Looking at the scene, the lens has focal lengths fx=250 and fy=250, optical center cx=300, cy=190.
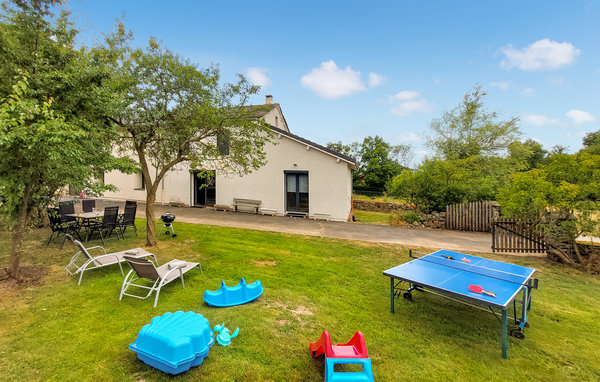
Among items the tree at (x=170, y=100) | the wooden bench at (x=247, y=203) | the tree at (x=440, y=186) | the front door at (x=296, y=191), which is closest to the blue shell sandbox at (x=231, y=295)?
the tree at (x=170, y=100)

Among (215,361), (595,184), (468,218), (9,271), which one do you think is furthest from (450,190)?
(9,271)

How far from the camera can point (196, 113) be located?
7.23 metres

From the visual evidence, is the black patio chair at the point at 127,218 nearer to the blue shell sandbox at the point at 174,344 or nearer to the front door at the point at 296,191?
the blue shell sandbox at the point at 174,344

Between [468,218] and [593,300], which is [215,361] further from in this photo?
[468,218]

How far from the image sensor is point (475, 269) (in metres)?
4.66

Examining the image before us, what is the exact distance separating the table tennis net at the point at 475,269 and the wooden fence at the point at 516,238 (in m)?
4.75

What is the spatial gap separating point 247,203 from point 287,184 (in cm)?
298

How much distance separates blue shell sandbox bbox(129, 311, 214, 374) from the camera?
2662 mm

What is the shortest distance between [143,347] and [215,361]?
82 cm

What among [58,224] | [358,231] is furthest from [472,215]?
[58,224]

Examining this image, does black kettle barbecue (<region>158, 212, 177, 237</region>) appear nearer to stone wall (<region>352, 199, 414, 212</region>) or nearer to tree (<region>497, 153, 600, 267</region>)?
tree (<region>497, 153, 600, 267</region>)

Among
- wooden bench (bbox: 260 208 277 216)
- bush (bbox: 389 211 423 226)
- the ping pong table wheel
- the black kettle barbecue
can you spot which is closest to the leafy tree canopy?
bush (bbox: 389 211 423 226)

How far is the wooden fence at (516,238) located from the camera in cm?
827

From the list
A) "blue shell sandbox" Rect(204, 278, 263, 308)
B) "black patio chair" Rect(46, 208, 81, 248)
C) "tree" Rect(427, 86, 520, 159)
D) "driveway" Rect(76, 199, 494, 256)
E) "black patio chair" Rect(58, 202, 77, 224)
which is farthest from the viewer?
"tree" Rect(427, 86, 520, 159)
